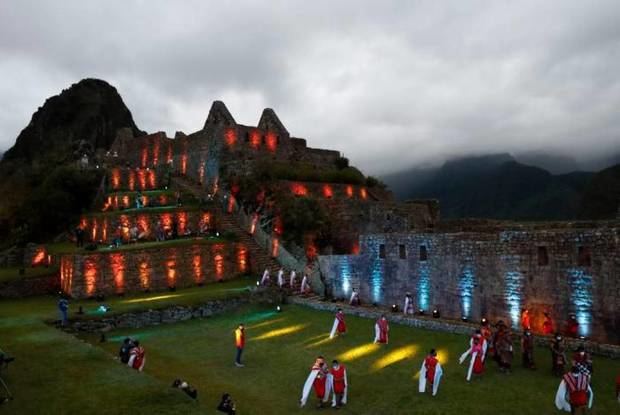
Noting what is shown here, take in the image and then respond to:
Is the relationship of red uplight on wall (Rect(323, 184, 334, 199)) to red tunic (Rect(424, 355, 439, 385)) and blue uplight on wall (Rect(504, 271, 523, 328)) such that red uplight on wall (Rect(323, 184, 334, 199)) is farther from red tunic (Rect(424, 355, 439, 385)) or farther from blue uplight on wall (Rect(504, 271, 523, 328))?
red tunic (Rect(424, 355, 439, 385))

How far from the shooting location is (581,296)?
18234 millimetres

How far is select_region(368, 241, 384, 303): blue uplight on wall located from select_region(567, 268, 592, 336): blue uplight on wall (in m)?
10.7

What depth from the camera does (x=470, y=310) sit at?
2214 cm

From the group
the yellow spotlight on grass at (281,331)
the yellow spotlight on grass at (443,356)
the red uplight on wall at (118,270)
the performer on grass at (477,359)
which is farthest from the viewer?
the red uplight on wall at (118,270)

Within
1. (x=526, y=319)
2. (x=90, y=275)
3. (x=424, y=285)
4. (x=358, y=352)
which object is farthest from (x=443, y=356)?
(x=90, y=275)

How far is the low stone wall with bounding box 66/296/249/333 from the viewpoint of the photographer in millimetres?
23469

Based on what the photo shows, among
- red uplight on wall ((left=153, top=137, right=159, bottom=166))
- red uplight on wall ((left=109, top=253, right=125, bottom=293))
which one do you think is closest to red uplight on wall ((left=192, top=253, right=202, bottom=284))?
red uplight on wall ((left=109, top=253, right=125, bottom=293))

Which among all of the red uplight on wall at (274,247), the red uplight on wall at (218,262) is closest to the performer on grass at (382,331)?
the red uplight on wall at (274,247)

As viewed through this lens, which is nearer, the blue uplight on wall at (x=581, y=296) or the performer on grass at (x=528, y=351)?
the performer on grass at (x=528, y=351)


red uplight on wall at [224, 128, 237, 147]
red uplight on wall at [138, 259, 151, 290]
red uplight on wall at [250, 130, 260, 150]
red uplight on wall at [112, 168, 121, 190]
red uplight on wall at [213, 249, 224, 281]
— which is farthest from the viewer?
red uplight on wall at [250, 130, 260, 150]

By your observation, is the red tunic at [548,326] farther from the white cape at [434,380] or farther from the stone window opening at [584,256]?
the white cape at [434,380]

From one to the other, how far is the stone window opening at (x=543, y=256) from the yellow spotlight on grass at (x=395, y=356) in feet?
21.0

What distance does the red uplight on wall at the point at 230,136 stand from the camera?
49.3 metres

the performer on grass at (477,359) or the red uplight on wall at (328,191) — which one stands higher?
the red uplight on wall at (328,191)
